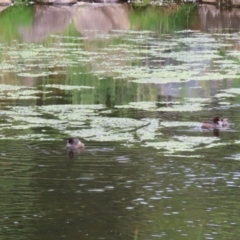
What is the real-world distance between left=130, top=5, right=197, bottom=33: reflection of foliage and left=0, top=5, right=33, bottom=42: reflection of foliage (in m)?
3.06

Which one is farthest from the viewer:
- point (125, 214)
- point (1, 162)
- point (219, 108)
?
point (219, 108)

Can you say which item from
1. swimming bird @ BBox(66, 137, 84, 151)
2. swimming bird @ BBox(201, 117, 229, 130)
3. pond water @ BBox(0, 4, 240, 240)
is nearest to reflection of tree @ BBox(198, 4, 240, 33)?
pond water @ BBox(0, 4, 240, 240)

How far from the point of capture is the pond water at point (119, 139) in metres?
7.51

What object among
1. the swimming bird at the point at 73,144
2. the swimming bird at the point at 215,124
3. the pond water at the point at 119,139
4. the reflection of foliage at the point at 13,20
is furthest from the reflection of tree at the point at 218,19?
the swimming bird at the point at 73,144

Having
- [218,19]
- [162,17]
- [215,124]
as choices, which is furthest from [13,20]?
[215,124]

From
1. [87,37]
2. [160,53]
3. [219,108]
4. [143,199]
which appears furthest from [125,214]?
[87,37]

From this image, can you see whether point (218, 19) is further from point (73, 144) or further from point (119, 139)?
point (73, 144)

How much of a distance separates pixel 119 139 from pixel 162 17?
18763mm

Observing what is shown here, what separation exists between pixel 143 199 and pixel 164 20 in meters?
20.0

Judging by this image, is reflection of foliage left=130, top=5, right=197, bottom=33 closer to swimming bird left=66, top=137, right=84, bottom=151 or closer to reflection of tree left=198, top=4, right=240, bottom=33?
reflection of tree left=198, top=4, right=240, bottom=33

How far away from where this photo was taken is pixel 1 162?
30.9ft

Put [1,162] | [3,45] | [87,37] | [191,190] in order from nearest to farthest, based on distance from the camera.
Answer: [191,190] < [1,162] < [3,45] < [87,37]

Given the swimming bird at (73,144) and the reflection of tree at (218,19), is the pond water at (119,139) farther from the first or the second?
the reflection of tree at (218,19)

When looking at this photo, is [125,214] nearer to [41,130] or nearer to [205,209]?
[205,209]
